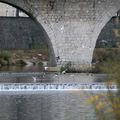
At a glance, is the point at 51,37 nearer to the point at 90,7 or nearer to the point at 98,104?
the point at 90,7

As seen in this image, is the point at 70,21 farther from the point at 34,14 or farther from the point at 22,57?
the point at 22,57

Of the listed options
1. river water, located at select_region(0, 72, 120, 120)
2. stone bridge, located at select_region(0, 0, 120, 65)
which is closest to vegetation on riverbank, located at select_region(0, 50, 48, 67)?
stone bridge, located at select_region(0, 0, 120, 65)

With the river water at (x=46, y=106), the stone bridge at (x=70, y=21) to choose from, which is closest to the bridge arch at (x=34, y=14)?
the stone bridge at (x=70, y=21)

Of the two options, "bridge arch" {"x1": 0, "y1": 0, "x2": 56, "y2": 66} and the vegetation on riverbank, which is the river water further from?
the vegetation on riverbank

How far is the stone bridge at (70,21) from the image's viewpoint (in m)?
34.8

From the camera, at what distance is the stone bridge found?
34750mm

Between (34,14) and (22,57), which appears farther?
(22,57)

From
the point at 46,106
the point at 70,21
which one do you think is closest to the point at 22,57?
the point at 70,21

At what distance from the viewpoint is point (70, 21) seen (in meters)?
35.1

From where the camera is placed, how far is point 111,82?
7.46 metres

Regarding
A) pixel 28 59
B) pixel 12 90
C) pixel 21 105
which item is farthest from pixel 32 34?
pixel 21 105

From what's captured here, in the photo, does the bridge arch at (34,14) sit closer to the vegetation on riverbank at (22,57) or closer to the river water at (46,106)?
the vegetation on riverbank at (22,57)

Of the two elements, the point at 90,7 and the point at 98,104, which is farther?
the point at 90,7

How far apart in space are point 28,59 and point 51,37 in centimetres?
1396
